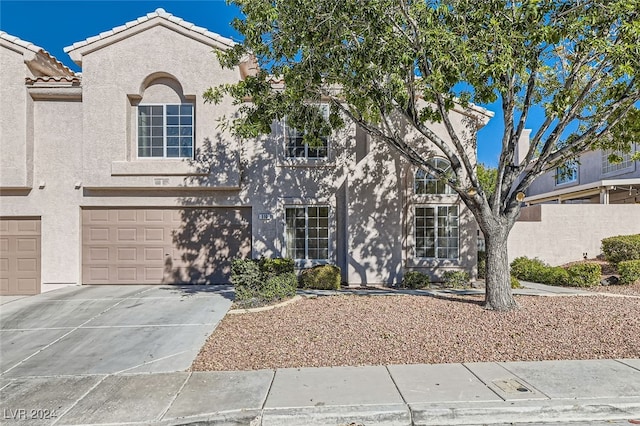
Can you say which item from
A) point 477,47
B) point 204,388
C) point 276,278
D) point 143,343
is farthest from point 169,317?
point 477,47

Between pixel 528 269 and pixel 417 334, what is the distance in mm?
9087

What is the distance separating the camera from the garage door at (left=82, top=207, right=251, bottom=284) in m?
12.2

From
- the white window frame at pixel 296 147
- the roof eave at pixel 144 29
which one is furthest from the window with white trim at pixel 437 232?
the roof eave at pixel 144 29

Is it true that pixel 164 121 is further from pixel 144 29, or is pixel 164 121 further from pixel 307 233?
pixel 307 233

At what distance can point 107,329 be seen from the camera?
785cm

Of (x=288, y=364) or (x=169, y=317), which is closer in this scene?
(x=288, y=364)

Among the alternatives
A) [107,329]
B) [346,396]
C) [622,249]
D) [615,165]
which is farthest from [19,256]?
[615,165]

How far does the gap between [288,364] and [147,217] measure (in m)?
8.55

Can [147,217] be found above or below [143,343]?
above

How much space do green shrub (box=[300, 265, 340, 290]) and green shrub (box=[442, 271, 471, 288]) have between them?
3503 mm

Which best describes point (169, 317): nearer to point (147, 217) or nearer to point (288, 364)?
point (288, 364)

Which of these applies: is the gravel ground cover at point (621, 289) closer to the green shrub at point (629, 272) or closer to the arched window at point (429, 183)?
the green shrub at point (629, 272)

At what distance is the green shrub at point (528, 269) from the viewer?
13287mm

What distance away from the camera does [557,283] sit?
12.5 m
